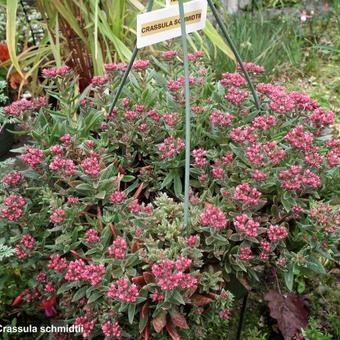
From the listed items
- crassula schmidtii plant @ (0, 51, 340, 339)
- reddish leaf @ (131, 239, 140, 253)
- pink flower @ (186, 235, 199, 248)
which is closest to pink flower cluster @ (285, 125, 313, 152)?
crassula schmidtii plant @ (0, 51, 340, 339)

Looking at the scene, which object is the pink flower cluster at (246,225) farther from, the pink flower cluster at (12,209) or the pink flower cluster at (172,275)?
the pink flower cluster at (12,209)

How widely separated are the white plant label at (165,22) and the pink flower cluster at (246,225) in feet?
1.81

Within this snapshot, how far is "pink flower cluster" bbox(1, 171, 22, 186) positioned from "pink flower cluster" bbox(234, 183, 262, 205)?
647 millimetres

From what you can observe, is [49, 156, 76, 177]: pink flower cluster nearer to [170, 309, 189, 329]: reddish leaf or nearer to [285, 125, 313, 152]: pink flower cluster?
[170, 309, 189, 329]: reddish leaf

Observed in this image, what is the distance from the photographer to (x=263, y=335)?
1.85 meters

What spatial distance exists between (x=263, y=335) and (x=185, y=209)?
888 mm

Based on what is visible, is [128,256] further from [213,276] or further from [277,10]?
[277,10]

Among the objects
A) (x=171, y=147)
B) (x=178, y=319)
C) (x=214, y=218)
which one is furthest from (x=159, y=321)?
(x=171, y=147)

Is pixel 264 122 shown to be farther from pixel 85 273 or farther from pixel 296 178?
pixel 85 273

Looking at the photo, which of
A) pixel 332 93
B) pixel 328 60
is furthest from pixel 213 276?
Answer: pixel 328 60

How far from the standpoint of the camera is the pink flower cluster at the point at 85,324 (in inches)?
47.6

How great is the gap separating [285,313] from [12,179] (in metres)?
0.95

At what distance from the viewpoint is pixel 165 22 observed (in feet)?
4.49

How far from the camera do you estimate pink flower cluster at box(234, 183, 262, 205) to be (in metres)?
1.25
